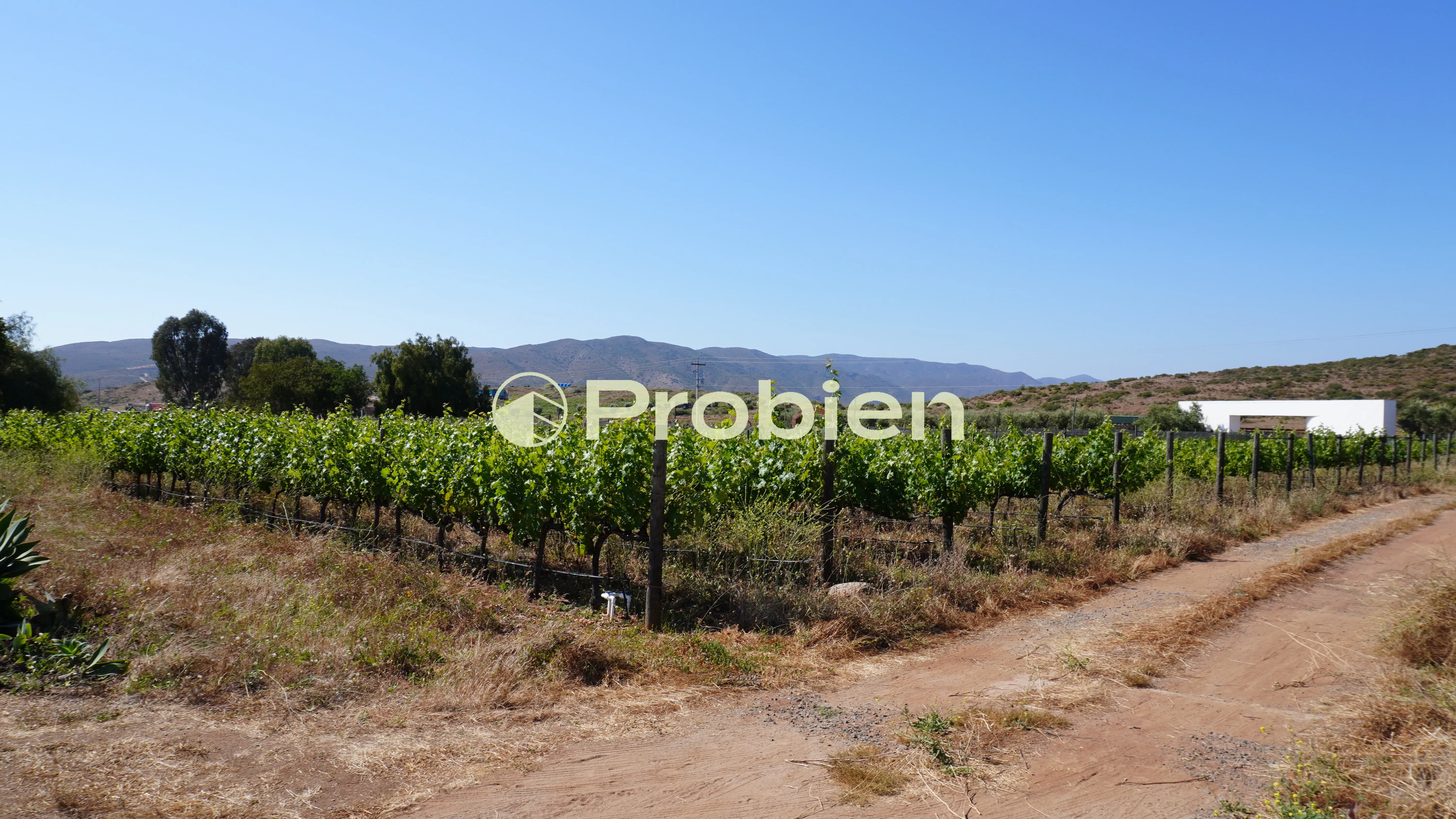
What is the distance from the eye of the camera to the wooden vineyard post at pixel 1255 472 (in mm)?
15586

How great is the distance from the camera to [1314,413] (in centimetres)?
4344

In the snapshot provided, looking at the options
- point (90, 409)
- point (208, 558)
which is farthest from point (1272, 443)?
point (90, 409)

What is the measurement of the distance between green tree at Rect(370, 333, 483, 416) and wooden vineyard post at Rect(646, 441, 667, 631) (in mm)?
43864

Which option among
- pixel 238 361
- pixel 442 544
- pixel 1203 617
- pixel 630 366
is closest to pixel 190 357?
pixel 238 361

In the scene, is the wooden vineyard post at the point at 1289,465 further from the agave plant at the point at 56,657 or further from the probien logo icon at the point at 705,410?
the agave plant at the point at 56,657

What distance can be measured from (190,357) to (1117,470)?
Result: 3286 inches

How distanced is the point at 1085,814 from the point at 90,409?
21181 mm

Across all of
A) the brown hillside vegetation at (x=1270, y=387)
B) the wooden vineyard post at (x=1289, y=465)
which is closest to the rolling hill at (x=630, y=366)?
the brown hillside vegetation at (x=1270, y=387)

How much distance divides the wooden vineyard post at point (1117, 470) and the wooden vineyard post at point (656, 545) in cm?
771

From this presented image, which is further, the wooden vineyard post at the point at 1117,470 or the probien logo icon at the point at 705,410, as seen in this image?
the wooden vineyard post at the point at 1117,470

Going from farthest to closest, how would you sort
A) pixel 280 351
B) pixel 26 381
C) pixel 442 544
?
pixel 280 351
pixel 26 381
pixel 442 544

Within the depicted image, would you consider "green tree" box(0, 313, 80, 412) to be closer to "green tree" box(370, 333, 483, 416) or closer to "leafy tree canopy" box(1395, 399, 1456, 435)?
"green tree" box(370, 333, 483, 416)

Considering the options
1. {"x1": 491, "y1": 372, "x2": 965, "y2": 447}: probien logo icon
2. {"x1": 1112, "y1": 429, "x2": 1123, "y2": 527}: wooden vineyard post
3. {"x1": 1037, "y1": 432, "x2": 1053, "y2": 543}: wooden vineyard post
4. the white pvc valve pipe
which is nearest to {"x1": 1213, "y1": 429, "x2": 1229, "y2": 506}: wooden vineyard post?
{"x1": 1112, "y1": 429, "x2": 1123, "y2": 527}: wooden vineyard post

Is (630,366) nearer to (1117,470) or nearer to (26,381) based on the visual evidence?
(26,381)
